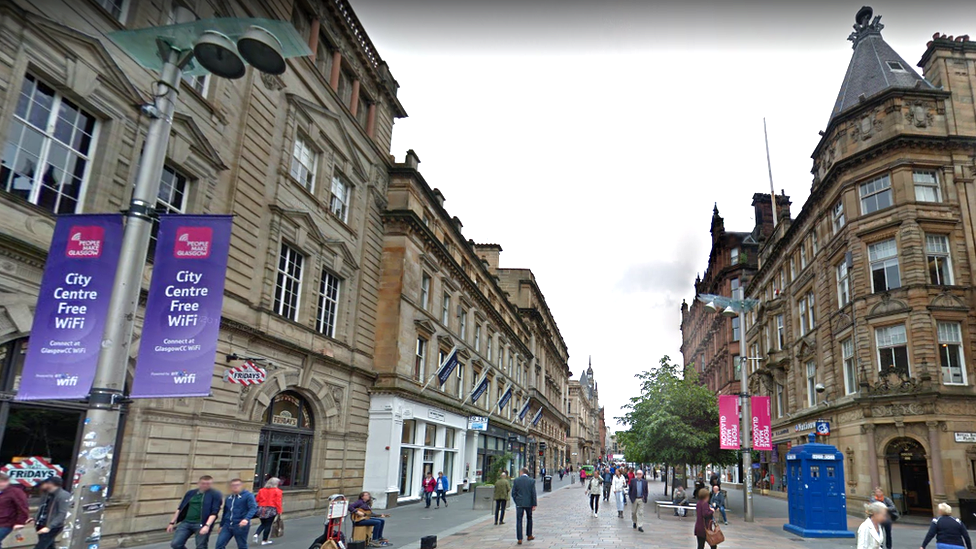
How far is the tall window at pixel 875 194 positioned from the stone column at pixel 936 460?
384 inches

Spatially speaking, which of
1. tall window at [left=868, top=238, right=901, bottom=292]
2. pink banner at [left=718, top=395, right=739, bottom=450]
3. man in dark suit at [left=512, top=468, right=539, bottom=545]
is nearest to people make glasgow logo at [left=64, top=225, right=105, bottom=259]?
man in dark suit at [left=512, top=468, right=539, bottom=545]

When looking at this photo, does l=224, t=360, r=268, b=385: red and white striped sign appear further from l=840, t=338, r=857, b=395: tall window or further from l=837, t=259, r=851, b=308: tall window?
l=837, t=259, r=851, b=308: tall window

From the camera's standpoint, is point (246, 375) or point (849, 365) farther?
point (849, 365)

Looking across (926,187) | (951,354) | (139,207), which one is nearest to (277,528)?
(139,207)

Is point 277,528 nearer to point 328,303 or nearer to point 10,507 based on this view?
point 10,507

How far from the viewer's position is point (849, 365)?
29.6m

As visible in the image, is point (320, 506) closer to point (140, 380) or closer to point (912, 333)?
point (140, 380)

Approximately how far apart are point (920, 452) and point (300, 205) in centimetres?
2692

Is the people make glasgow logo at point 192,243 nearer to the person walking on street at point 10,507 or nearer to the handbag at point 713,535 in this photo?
the person walking on street at point 10,507

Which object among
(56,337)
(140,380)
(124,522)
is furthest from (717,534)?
(124,522)

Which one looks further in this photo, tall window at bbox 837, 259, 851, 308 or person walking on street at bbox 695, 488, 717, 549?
tall window at bbox 837, 259, 851, 308

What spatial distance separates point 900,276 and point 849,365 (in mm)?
5292

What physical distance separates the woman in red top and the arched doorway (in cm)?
2510

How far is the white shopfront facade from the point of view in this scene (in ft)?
80.9
